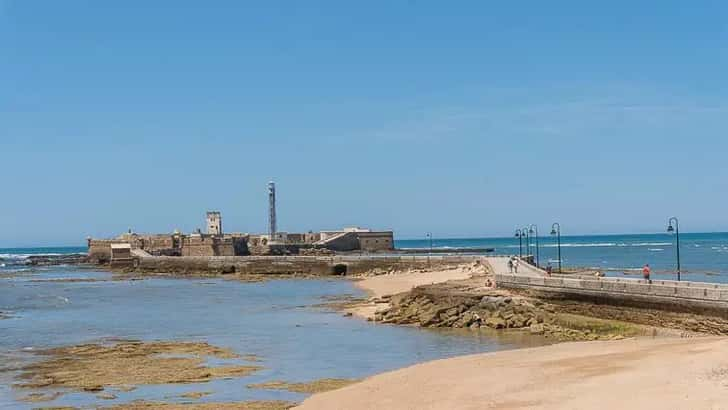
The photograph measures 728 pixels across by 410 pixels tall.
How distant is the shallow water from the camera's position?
20.4 metres

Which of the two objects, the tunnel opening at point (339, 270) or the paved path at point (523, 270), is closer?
the paved path at point (523, 270)

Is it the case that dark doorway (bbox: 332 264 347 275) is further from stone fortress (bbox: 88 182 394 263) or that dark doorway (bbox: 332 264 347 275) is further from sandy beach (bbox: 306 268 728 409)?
sandy beach (bbox: 306 268 728 409)

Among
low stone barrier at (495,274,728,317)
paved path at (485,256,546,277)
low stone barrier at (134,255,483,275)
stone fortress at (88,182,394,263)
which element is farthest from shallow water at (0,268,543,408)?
stone fortress at (88,182,394,263)

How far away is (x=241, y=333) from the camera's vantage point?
99.5 ft

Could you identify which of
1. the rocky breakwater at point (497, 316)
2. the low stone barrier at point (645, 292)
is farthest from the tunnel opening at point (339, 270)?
the low stone barrier at point (645, 292)

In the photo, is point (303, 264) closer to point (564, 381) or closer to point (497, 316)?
point (497, 316)

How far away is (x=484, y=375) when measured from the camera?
18719 millimetres

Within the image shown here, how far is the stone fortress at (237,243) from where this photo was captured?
99.1 metres

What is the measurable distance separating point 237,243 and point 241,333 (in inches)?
2748

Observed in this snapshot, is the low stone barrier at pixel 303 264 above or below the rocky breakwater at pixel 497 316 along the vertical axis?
above

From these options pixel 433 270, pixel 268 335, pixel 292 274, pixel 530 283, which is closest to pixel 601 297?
pixel 530 283

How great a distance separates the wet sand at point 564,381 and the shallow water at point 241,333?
1760 millimetres

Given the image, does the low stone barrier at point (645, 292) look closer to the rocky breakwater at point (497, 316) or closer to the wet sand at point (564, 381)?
the rocky breakwater at point (497, 316)

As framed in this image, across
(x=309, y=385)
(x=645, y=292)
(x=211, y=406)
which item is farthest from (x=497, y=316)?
(x=211, y=406)
